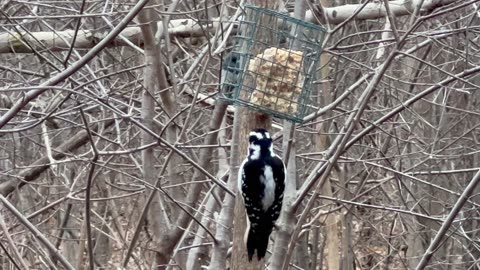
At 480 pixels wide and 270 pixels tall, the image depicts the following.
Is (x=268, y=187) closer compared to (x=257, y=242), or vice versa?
(x=257, y=242)

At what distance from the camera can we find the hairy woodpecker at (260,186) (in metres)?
3.74

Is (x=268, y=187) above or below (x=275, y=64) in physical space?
below

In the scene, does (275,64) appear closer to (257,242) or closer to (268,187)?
(268,187)

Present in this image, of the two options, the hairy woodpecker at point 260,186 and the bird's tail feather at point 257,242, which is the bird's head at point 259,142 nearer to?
the hairy woodpecker at point 260,186

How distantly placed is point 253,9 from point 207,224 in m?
1.80

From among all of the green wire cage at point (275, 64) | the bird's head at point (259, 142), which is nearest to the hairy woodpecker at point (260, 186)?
the bird's head at point (259, 142)

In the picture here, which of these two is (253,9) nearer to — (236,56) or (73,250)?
(236,56)

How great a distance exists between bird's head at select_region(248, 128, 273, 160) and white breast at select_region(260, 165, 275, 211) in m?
0.18

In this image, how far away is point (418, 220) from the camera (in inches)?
316

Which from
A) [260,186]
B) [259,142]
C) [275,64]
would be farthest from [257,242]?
[275,64]

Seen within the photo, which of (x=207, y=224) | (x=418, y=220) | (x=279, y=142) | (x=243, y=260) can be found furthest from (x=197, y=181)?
(x=418, y=220)

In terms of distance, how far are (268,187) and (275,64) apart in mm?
610

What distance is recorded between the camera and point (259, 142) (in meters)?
3.71

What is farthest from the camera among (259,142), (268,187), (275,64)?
(268,187)
